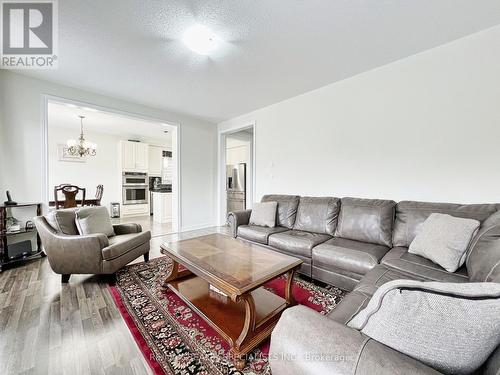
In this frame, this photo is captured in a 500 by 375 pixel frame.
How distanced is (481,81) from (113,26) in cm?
356

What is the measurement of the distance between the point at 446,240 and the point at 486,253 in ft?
1.55

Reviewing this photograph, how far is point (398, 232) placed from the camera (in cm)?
220

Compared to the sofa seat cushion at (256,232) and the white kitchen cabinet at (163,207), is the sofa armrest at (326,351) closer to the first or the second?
the sofa seat cushion at (256,232)

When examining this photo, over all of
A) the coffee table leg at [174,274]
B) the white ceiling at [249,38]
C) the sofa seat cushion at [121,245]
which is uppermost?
the white ceiling at [249,38]

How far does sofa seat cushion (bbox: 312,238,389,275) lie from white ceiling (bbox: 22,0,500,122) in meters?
2.12

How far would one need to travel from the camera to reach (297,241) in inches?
94.3

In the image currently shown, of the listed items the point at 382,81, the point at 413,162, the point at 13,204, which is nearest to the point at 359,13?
the point at 382,81

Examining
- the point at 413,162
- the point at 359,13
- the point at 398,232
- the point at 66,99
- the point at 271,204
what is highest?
the point at 359,13

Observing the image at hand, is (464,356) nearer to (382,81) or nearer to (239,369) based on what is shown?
(239,369)

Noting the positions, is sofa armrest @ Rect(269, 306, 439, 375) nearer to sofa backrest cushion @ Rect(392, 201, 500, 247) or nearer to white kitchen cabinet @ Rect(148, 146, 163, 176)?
sofa backrest cushion @ Rect(392, 201, 500, 247)

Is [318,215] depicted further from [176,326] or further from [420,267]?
[176,326]

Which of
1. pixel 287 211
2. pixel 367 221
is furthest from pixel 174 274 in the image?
pixel 367 221

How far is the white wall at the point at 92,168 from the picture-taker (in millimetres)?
5496

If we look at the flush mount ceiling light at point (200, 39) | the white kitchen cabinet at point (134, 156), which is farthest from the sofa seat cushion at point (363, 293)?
the white kitchen cabinet at point (134, 156)
